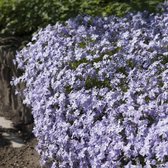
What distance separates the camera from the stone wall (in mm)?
5457

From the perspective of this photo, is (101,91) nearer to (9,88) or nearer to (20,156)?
(20,156)

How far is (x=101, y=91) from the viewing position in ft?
11.0

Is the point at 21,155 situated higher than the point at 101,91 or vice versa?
the point at 101,91

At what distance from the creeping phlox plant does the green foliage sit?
74cm

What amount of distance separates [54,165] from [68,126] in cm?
52

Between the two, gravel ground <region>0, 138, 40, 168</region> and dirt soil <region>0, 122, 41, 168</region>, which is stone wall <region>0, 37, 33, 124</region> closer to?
dirt soil <region>0, 122, 41, 168</region>

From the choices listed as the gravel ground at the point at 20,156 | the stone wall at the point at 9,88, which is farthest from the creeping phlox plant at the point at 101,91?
the stone wall at the point at 9,88

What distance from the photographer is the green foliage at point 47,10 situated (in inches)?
216

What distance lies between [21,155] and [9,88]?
0.93 m

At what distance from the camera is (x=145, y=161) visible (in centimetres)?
281

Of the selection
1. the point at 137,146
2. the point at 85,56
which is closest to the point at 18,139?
the point at 85,56

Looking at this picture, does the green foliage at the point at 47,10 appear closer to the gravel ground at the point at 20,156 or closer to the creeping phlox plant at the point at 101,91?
the creeping phlox plant at the point at 101,91

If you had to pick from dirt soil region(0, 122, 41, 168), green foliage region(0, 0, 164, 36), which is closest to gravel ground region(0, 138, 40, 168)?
dirt soil region(0, 122, 41, 168)

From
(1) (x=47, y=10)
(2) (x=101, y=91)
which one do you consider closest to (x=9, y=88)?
(1) (x=47, y=10)
